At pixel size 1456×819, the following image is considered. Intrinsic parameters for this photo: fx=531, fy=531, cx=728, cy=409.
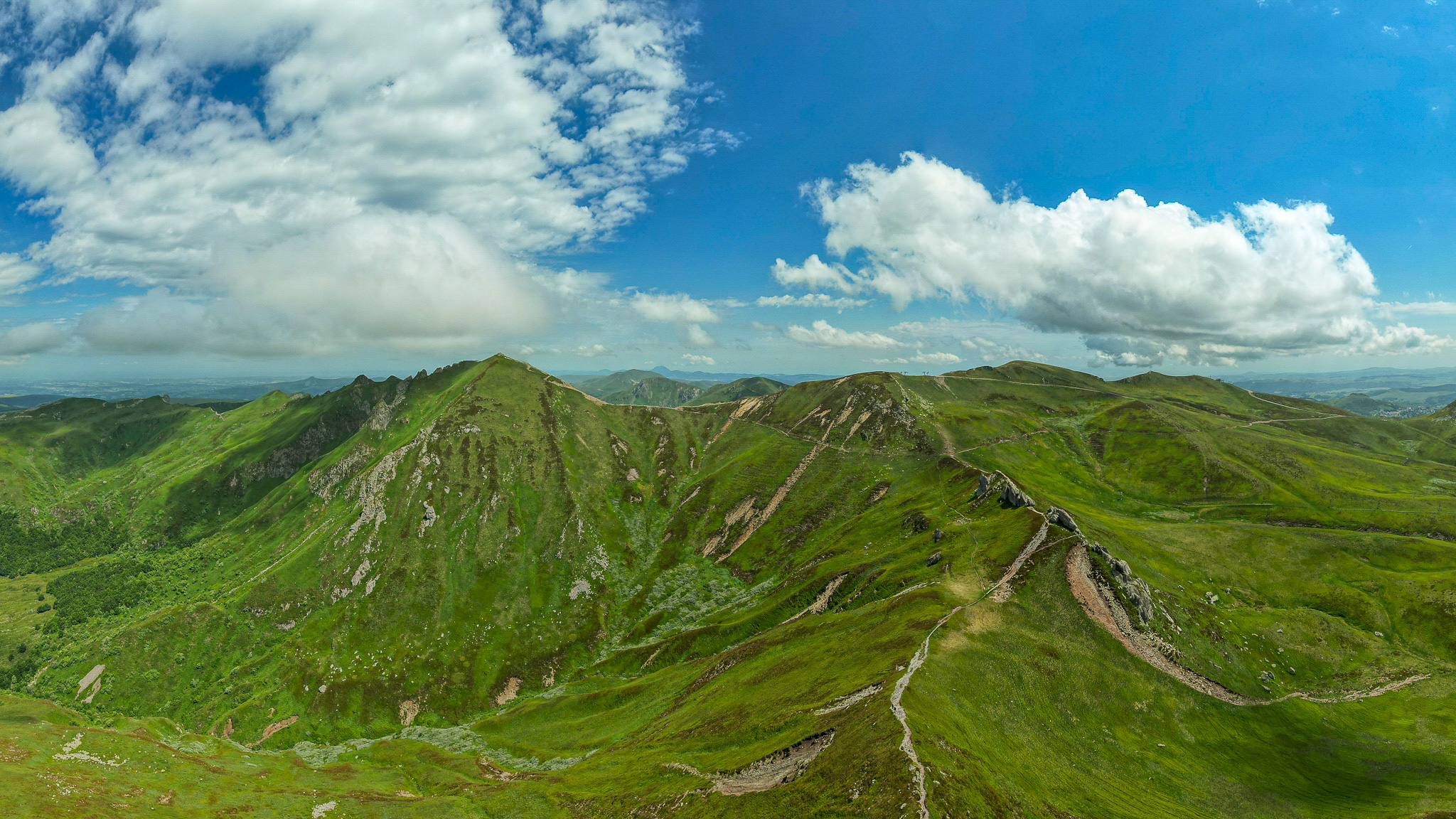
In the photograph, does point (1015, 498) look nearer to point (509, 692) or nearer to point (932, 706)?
point (932, 706)

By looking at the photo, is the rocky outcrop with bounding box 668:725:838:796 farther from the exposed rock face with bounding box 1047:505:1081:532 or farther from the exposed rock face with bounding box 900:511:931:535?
the exposed rock face with bounding box 900:511:931:535

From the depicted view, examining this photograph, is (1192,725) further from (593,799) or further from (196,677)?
(196,677)

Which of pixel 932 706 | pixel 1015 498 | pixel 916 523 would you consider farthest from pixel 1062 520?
pixel 932 706

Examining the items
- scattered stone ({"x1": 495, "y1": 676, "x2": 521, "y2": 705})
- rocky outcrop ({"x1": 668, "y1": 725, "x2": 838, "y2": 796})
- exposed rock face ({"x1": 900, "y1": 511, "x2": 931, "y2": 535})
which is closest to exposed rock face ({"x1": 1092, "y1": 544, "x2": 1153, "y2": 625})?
exposed rock face ({"x1": 900, "y1": 511, "x2": 931, "y2": 535})

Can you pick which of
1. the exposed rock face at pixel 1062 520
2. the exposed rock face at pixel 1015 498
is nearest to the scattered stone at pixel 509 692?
the exposed rock face at pixel 1015 498

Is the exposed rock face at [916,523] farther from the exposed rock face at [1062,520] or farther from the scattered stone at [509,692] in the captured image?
the scattered stone at [509,692]

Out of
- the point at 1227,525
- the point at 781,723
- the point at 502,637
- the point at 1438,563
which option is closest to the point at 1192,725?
the point at 781,723
